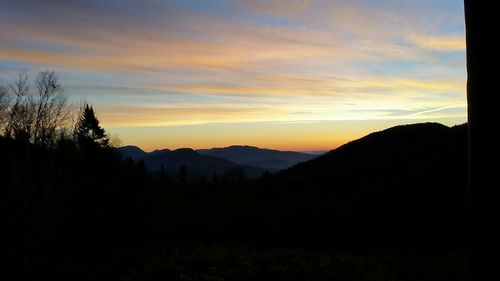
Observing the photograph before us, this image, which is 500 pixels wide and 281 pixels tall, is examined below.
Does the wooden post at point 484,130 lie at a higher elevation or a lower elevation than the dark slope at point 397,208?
higher

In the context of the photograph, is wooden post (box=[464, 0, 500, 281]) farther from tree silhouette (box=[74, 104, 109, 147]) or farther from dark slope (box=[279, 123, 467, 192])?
dark slope (box=[279, 123, 467, 192])

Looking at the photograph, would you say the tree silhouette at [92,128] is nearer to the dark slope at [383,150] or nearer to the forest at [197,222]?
the forest at [197,222]

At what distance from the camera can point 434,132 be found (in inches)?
5079

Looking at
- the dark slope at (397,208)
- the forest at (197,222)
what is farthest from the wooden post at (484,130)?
the dark slope at (397,208)

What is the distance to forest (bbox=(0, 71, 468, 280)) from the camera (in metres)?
14.1

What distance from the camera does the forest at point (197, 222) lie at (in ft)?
46.3

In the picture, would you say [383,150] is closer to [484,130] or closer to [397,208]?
[397,208]

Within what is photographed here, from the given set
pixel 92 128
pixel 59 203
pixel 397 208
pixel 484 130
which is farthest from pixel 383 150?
pixel 484 130

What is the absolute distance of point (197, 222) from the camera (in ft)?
123

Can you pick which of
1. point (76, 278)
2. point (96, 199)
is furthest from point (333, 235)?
point (76, 278)

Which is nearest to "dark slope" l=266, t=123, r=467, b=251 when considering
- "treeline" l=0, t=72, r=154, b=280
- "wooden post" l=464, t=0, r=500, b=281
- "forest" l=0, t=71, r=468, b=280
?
"forest" l=0, t=71, r=468, b=280

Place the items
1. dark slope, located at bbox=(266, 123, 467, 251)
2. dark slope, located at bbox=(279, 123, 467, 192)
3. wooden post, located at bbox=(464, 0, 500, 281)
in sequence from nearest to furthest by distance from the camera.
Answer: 1. wooden post, located at bbox=(464, 0, 500, 281)
2. dark slope, located at bbox=(266, 123, 467, 251)
3. dark slope, located at bbox=(279, 123, 467, 192)

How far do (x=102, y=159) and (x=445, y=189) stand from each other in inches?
A: 1581

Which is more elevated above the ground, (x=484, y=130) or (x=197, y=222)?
(x=484, y=130)
